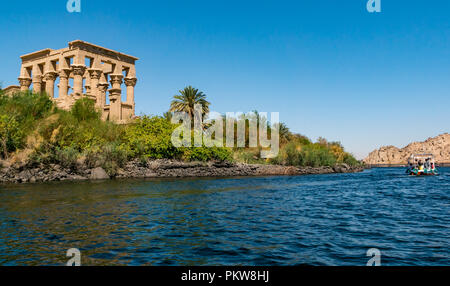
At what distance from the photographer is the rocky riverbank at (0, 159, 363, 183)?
28.4 metres

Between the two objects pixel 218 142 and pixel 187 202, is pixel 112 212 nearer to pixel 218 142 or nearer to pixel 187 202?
pixel 187 202

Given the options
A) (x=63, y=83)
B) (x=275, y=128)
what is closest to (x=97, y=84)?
(x=63, y=83)

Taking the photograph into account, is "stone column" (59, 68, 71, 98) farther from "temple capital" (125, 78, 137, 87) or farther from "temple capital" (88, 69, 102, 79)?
"temple capital" (125, 78, 137, 87)

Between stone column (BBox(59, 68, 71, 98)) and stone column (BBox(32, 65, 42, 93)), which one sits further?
stone column (BBox(32, 65, 42, 93))

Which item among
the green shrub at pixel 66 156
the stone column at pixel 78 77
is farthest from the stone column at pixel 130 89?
the green shrub at pixel 66 156

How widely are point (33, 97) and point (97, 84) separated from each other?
539 inches

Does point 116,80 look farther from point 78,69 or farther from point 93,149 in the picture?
point 93,149

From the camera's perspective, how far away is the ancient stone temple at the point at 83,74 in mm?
44906

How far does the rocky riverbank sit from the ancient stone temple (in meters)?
10.6

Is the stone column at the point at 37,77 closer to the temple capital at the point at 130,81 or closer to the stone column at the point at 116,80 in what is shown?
the stone column at the point at 116,80

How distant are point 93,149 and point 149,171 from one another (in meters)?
7.18

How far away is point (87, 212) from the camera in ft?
40.7

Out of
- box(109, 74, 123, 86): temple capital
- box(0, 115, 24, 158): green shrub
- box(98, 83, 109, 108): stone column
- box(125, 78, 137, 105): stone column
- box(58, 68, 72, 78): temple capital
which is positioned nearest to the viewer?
box(0, 115, 24, 158): green shrub

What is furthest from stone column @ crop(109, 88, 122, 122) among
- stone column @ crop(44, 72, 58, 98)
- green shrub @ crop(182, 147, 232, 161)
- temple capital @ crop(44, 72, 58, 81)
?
green shrub @ crop(182, 147, 232, 161)
